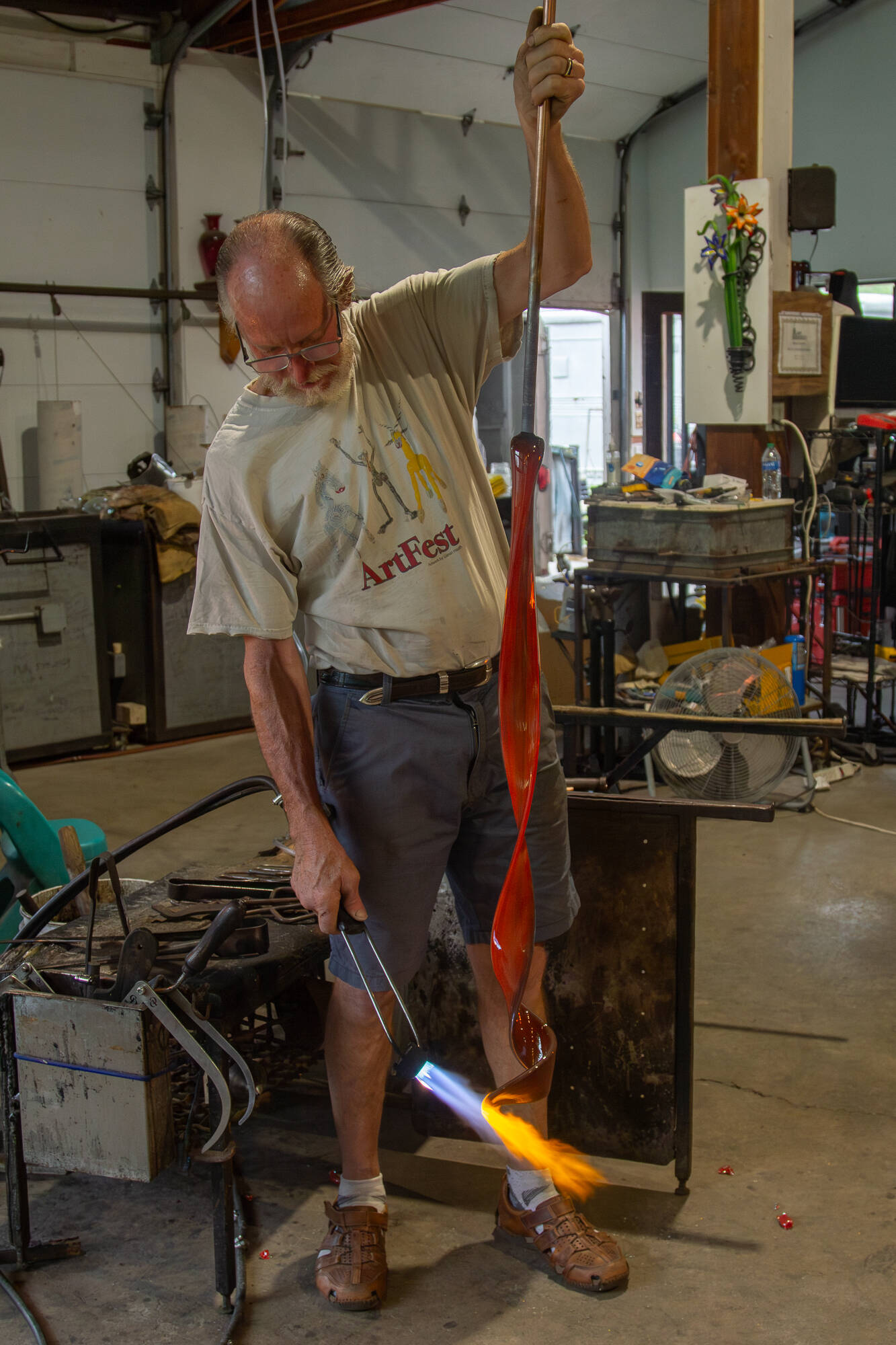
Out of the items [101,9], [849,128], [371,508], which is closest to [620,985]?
[371,508]

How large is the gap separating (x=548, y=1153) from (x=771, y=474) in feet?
11.8

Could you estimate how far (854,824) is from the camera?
4.28 meters

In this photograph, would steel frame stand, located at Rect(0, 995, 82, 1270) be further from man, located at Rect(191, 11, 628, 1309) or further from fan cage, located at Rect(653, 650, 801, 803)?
fan cage, located at Rect(653, 650, 801, 803)

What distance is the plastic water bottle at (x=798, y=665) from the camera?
4879mm

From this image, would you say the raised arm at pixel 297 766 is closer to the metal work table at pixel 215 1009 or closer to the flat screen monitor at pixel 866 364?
the metal work table at pixel 215 1009

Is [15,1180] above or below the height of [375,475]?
below

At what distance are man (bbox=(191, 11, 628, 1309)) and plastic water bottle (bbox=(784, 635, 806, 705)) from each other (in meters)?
3.11

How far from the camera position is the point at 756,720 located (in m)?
2.43

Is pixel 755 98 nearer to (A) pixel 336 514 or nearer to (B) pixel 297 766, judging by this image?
(A) pixel 336 514

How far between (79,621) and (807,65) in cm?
635

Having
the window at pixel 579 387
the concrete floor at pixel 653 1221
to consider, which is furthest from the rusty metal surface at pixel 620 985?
the window at pixel 579 387

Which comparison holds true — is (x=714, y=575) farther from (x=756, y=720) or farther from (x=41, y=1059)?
(x=41, y=1059)

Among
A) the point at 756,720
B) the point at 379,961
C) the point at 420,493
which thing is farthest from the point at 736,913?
the point at 420,493

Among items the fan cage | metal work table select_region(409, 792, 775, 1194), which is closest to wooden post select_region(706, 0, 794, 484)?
the fan cage
